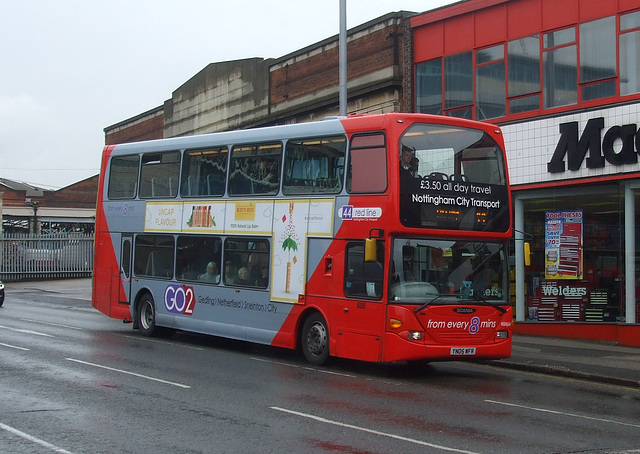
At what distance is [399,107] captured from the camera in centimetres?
2530

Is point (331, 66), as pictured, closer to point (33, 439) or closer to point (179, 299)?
point (179, 299)

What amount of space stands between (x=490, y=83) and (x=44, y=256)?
29.2 meters

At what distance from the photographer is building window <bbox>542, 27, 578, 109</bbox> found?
66.3 ft

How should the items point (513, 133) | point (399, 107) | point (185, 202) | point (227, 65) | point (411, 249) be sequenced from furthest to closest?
1. point (227, 65)
2. point (399, 107)
3. point (513, 133)
4. point (185, 202)
5. point (411, 249)

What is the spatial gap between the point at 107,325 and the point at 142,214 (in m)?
4.30

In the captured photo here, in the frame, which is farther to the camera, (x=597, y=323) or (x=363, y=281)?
(x=597, y=323)

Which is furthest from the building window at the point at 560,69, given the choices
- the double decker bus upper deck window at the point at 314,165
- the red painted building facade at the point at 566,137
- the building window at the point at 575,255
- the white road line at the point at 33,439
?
the white road line at the point at 33,439

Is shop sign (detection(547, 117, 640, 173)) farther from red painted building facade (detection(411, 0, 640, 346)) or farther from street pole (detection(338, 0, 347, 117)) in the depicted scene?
street pole (detection(338, 0, 347, 117))

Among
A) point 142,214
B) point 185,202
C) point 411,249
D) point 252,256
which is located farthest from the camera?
point 142,214

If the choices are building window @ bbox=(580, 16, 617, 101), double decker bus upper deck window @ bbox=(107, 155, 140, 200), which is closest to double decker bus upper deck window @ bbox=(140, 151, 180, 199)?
double decker bus upper deck window @ bbox=(107, 155, 140, 200)

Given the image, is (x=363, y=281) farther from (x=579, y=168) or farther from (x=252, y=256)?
(x=579, y=168)

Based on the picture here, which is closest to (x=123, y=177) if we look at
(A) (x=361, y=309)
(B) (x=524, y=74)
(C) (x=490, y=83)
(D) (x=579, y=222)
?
(A) (x=361, y=309)

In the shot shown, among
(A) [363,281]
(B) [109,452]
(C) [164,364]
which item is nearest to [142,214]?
(C) [164,364]

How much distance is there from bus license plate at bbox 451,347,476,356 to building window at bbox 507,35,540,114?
353 inches
